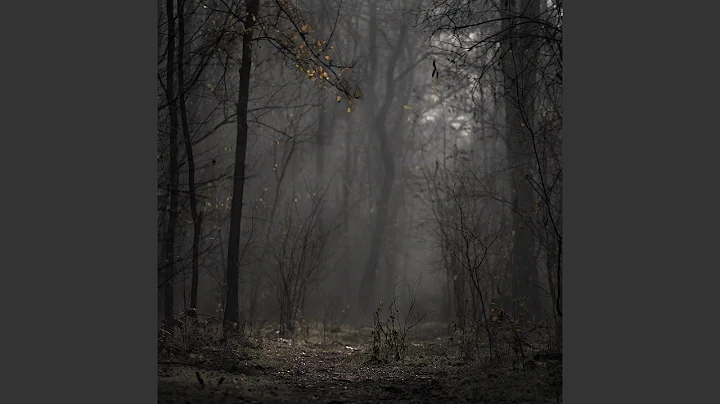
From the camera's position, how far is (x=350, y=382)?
536 cm

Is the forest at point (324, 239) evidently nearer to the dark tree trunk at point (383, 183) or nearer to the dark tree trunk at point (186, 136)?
the dark tree trunk at point (186, 136)

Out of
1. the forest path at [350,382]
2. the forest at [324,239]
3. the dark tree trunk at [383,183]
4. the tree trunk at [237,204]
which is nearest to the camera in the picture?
the forest path at [350,382]

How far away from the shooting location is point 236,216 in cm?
669

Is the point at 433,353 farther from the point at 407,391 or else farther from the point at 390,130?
the point at 390,130

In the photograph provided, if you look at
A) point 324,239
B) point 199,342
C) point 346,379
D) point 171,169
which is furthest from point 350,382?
point 324,239

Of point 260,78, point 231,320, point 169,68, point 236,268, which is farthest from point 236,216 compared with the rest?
point 260,78

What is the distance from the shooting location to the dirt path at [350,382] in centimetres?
443

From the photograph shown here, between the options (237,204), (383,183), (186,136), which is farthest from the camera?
(383,183)

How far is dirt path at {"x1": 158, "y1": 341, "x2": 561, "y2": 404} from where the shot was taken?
4430 millimetres

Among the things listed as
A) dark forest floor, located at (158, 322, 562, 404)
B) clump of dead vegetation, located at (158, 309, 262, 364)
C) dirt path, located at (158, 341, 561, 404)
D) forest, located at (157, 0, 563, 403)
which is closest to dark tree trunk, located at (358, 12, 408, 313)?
forest, located at (157, 0, 563, 403)

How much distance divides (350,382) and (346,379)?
15cm

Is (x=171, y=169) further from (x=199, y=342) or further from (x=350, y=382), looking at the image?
(x=350, y=382)

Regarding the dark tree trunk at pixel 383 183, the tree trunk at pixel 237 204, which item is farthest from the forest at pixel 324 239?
the dark tree trunk at pixel 383 183

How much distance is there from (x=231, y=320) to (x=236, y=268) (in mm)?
547
